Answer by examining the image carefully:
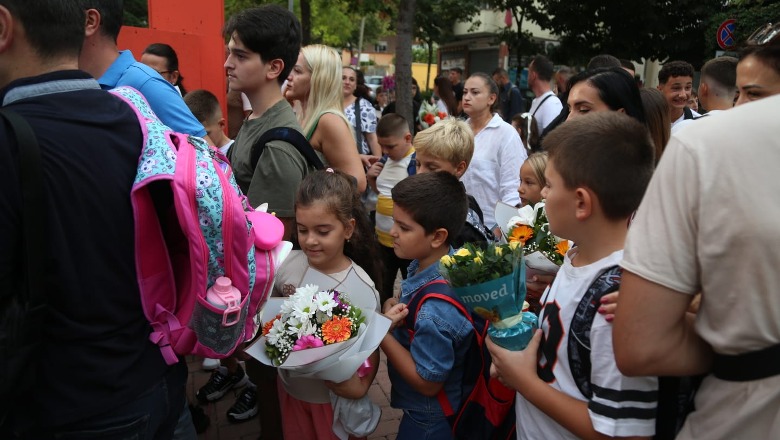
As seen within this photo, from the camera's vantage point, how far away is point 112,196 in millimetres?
1543

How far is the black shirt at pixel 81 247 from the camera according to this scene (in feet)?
4.73

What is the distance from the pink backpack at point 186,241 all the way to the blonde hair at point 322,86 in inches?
63.4

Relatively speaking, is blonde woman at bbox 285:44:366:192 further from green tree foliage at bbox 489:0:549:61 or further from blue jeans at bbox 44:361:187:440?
green tree foliage at bbox 489:0:549:61

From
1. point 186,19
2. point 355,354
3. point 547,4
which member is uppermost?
point 547,4

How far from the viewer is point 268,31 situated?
284 cm

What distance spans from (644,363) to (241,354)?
2.02 m

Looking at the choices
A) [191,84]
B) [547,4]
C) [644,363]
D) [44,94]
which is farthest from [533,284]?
[547,4]

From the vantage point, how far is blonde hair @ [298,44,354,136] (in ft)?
11.1

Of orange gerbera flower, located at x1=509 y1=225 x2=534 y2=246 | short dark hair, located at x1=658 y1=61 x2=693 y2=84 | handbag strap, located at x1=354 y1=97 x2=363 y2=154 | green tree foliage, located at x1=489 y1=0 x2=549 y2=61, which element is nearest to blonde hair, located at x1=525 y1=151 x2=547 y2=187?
orange gerbera flower, located at x1=509 y1=225 x2=534 y2=246

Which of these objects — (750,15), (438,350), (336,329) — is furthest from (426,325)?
(750,15)

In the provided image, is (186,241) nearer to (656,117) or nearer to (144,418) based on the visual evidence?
(144,418)

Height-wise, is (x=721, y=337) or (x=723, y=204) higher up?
(x=723, y=204)

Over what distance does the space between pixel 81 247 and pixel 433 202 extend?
155cm

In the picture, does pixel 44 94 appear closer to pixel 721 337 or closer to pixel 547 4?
pixel 721 337
